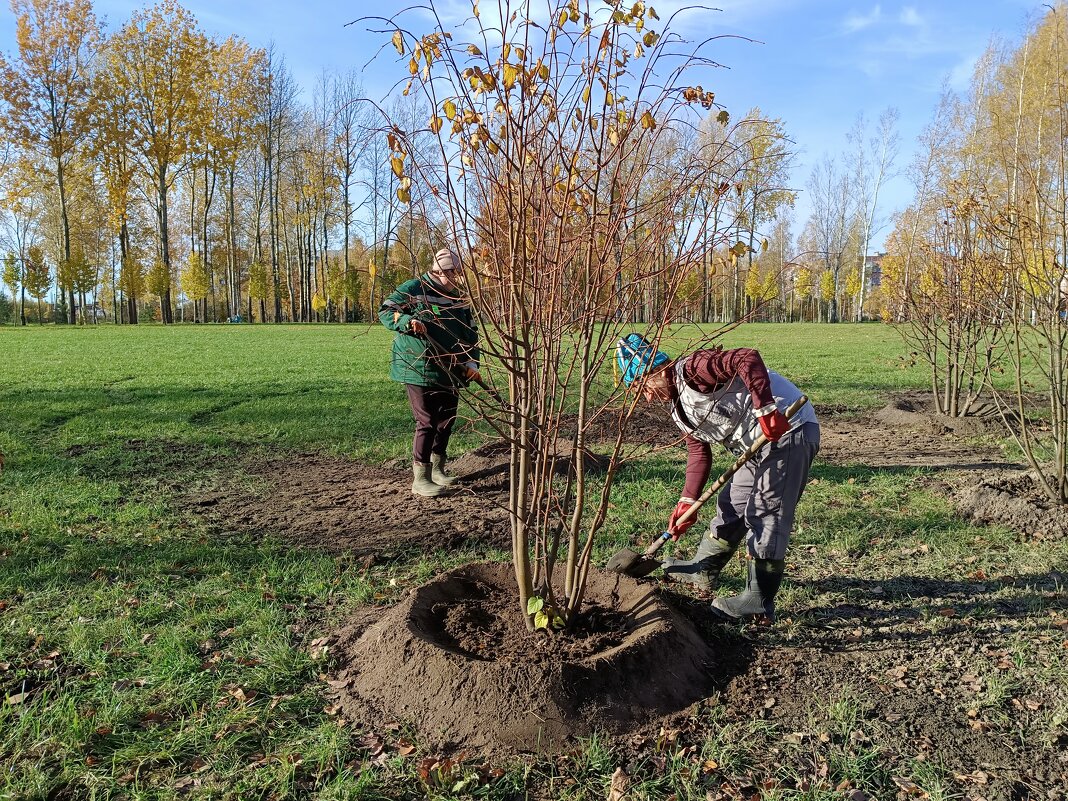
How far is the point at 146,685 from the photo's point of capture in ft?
9.17

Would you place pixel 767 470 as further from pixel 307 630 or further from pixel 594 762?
pixel 307 630

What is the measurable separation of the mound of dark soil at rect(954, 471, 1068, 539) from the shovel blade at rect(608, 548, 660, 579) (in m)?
2.63

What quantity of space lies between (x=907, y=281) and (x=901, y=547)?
436 centimetres

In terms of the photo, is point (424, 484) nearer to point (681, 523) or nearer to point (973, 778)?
point (681, 523)

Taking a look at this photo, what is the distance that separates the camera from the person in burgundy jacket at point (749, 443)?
9.89 feet

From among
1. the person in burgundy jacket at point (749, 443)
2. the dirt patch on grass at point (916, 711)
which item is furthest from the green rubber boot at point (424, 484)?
the dirt patch on grass at point (916, 711)

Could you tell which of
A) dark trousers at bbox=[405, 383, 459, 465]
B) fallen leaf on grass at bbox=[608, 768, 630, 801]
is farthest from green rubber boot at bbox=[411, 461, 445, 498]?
fallen leaf on grass at bbox=[608, 768, 630, 801]

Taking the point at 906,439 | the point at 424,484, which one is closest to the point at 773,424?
the point at 424,484

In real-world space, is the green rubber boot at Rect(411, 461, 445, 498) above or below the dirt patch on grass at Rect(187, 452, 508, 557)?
above

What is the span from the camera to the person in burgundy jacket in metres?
3.01

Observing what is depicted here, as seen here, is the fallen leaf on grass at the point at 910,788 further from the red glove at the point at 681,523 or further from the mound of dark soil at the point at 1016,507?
the mound of dark soil at the point at 1016,507

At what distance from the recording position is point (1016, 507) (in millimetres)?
4652

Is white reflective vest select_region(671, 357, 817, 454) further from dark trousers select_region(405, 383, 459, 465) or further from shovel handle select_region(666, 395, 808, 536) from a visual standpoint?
dark trousers select_region(405, 383, 459, 465)

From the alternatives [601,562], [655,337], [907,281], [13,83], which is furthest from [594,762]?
[13,83]
